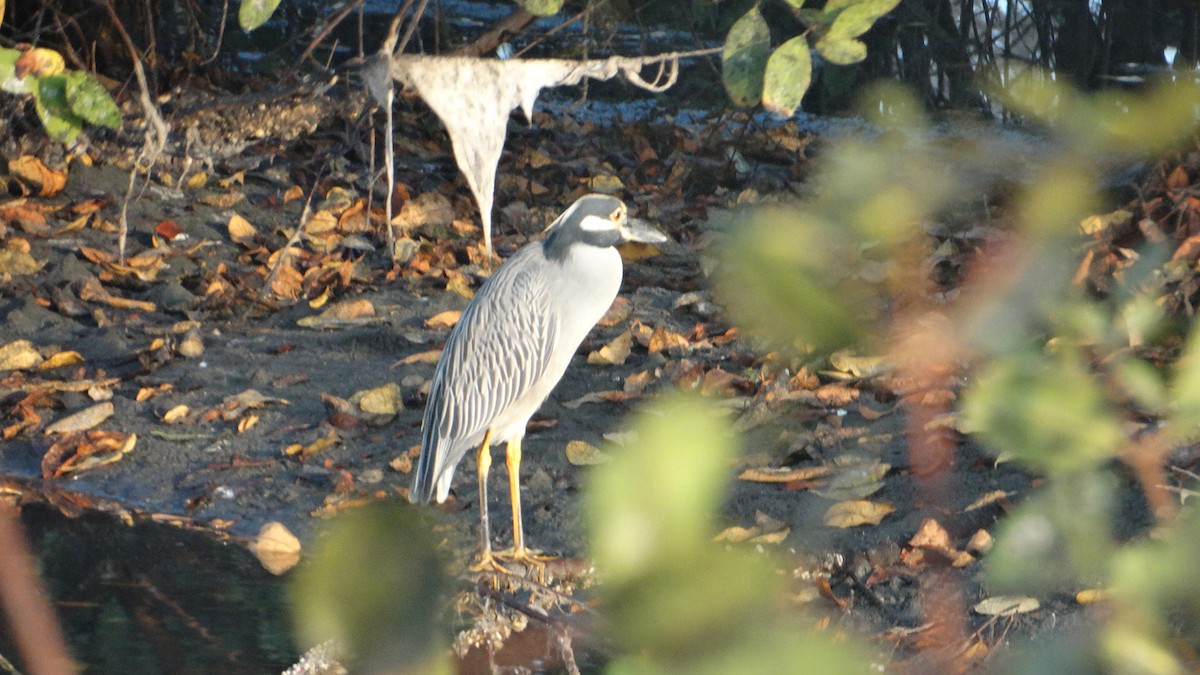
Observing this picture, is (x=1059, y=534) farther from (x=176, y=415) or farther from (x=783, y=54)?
(x=176, y=415)

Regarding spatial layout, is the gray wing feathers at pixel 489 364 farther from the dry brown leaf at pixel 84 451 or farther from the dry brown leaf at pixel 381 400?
the dry brown leaf at pixel 84 451

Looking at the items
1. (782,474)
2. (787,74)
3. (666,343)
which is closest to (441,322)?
(666,343)

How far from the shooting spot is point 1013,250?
640mm

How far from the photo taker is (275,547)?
3109mm

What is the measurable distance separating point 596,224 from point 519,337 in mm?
371

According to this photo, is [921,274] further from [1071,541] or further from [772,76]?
[772,76]

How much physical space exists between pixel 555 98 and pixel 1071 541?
23.5 feet

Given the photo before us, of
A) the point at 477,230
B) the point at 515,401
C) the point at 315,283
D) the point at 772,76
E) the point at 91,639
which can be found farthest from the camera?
the point at 477,230

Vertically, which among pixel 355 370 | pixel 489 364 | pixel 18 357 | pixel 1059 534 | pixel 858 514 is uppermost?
pixel 1059 534

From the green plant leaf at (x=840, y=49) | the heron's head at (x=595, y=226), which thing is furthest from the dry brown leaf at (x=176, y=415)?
the green plant leaf at (x=840, y=49)

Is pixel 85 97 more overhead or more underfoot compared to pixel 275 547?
more overhead

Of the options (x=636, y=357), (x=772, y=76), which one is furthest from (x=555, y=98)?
(x=772, y=76)

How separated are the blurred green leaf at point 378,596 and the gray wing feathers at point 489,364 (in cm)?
288

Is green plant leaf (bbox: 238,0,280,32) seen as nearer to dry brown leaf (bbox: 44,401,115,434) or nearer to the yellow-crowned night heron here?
the yellow-crowned night heron
